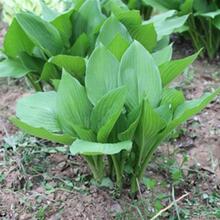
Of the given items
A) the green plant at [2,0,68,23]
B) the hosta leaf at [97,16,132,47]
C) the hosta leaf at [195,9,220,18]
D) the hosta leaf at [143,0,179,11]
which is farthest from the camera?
the hosta leaf at [143,0,179,11]

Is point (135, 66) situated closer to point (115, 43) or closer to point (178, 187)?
point (115, 43)

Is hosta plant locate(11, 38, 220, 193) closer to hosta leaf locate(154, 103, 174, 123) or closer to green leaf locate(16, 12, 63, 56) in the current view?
hosta leaf locate(154, 103, 174, 123)

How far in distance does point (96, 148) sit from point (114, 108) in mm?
205

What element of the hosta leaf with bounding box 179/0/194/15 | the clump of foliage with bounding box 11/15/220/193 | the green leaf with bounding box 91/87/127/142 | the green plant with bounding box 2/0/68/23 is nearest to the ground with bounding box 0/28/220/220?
the clump of foliage with bounding box 11/15/220/193

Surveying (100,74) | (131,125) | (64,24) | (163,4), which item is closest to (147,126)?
(131,125)

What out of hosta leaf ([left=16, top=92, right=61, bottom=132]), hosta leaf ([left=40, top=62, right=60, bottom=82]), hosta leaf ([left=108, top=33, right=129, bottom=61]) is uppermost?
hosta leaf ([left=108, top=33, right=129, bottom=61])

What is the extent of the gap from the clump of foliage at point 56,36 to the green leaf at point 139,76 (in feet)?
1.72

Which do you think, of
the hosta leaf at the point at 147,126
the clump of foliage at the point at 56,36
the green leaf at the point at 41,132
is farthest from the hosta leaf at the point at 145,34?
the green leaf at the point at 41,132

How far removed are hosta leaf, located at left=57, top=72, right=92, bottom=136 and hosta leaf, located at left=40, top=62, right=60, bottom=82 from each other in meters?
0.63

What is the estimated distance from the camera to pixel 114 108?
227 centimetres

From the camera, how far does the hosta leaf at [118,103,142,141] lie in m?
2.26

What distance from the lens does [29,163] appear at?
285cm

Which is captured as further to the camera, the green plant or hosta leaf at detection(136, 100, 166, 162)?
the green plant

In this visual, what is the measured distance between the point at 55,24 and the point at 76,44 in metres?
0.16
